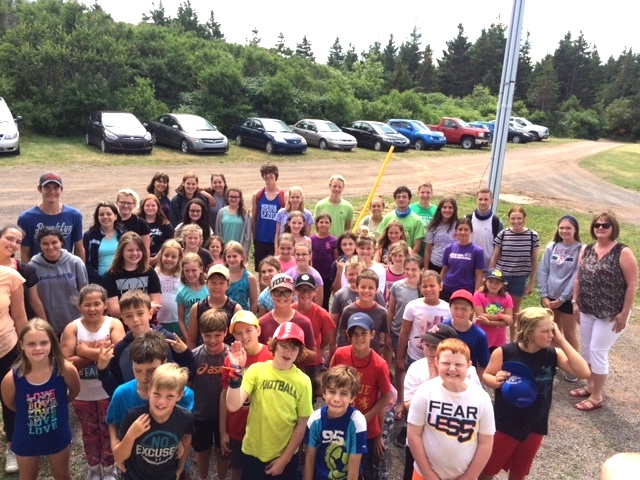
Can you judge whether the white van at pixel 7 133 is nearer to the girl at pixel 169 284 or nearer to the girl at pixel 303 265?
the girl at pixel 169 284

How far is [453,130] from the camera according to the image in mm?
30797

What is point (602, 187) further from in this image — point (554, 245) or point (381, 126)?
point (554, 245)

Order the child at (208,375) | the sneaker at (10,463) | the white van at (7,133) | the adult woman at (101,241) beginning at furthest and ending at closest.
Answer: the white van at (7,133), the adult woman at (101,241), the sneaker at (10,463), the child at (208,375)

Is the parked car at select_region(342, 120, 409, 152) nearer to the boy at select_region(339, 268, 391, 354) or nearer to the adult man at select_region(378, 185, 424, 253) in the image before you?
the adult man at select_region(378, 185, 424, 253)

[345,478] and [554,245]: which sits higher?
[554,245]

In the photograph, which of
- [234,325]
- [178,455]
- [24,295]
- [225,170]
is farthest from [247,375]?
[225,170]

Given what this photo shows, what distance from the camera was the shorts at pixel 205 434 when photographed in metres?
3.90

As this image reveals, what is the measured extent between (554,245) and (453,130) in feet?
85.9

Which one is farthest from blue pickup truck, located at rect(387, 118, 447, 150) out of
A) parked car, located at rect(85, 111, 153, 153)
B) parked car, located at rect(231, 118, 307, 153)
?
parked car, located at rect(85, 111, 153, 153)

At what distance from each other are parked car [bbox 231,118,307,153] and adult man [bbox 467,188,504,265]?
16864 millimetres

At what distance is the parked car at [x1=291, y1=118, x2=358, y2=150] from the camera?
25.3 meters

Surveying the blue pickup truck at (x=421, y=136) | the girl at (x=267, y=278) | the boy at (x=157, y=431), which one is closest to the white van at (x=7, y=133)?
the girl at (x=267, y=278)

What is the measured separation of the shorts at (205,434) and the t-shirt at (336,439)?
926 millimetres

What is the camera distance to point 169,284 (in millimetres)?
5020
